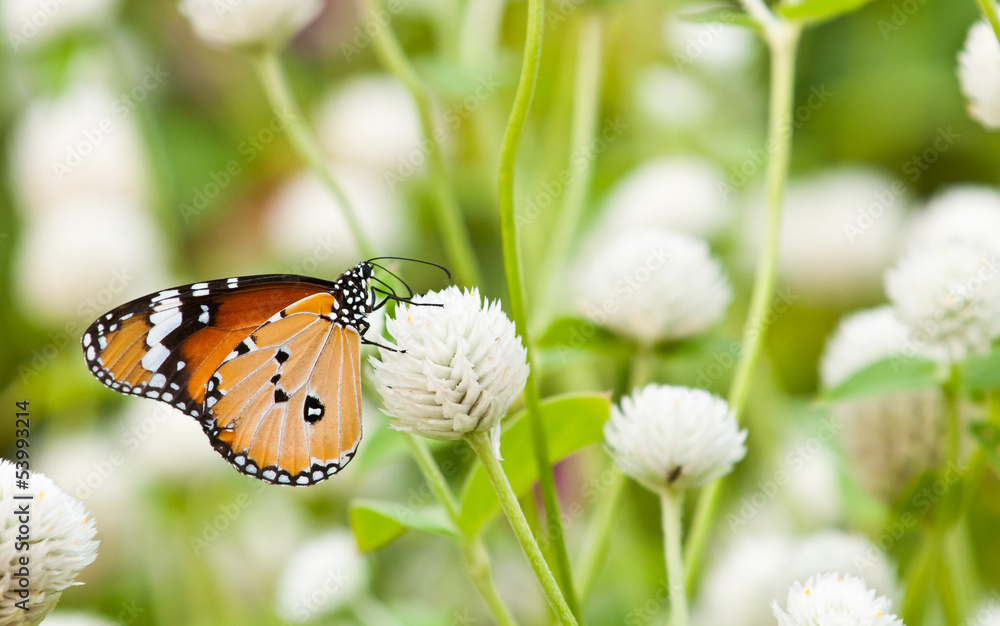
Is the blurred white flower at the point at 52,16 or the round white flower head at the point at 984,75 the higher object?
the blurred white flower at the point at 52,16

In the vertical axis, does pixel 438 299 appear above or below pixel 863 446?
above

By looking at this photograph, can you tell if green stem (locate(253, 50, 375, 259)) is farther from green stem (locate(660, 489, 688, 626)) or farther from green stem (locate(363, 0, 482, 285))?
green stem (locate(660, 489, 688, 626))

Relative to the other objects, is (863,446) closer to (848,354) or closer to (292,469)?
(848,354)

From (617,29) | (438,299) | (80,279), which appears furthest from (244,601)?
(617,29)
